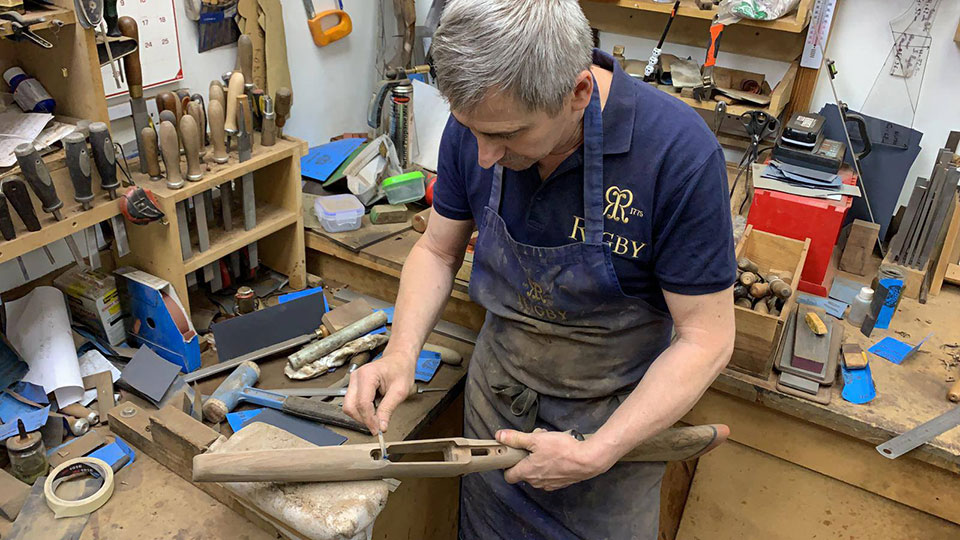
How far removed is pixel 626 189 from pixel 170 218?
1.10 metres

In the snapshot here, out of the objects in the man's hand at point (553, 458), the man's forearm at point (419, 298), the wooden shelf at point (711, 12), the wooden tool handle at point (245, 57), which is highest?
the wooden shelf at point (711, 12)

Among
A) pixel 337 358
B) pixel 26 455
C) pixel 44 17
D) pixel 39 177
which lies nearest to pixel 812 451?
pixel 337 358

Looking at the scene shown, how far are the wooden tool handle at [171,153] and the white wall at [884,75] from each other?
2114mm

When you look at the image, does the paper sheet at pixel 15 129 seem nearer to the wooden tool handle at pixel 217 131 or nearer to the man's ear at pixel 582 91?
the wooden tool handle at pixel 217 131

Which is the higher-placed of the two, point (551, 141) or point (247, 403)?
point (551, 141)

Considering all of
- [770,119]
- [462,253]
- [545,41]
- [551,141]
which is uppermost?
[545,41]

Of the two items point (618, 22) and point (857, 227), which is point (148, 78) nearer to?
point (618, 22)

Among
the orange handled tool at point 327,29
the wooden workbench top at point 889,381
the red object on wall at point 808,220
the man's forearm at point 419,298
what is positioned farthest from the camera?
the orange handled tool at point 327,29

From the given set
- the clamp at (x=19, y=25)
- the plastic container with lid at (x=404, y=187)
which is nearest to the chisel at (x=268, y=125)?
the plastic container with lid at (x=404, y=187)

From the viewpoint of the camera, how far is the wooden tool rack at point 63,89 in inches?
57.7

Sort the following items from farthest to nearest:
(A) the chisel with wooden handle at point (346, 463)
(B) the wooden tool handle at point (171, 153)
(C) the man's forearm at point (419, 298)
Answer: (B) the wooden tool handle at point (171, 153)
(C) the man's forearm at point (419, 298)
(A) the chisel with wooden handle at point (346, 463)

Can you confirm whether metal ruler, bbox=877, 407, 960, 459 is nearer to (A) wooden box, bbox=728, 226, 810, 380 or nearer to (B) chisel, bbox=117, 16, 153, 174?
(A) wooden box, bbox=728, 226, 810, 380

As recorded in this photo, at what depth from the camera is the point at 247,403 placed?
1.68 m

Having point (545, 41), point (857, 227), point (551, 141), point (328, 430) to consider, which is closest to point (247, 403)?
point (328, 430)
